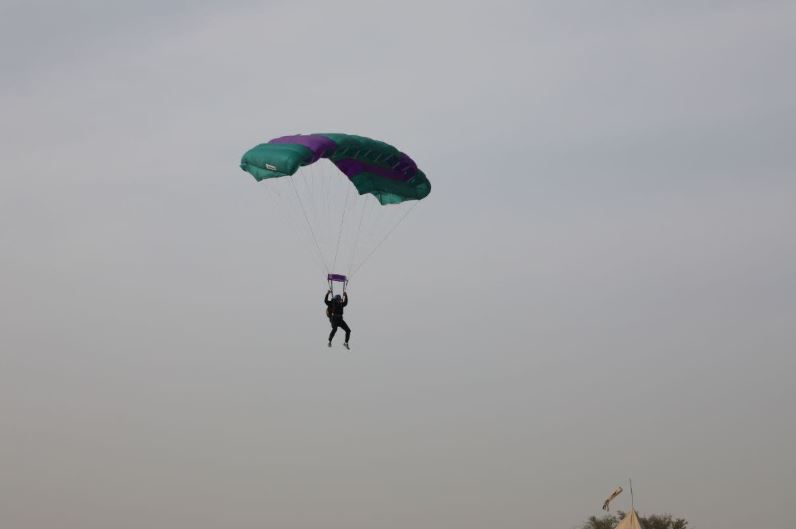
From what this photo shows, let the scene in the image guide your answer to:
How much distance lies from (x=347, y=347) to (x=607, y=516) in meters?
37.5

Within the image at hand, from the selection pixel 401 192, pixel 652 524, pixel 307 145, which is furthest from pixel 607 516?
pixel 307 145

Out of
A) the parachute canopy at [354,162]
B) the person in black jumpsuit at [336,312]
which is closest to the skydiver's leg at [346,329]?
the person in black jumpsuit at [336,312]

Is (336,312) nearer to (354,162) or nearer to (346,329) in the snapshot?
(346,329)

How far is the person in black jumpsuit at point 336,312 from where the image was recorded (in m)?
38.4

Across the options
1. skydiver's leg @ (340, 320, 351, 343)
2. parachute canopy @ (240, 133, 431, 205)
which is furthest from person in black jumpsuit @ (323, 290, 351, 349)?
parachute canopy @ (240, 133, 431, 205)

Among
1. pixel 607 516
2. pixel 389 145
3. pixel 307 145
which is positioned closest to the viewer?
pixel 307 145

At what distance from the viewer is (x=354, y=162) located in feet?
136

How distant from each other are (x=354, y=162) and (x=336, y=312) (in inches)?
224

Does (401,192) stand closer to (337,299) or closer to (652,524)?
(337,299)

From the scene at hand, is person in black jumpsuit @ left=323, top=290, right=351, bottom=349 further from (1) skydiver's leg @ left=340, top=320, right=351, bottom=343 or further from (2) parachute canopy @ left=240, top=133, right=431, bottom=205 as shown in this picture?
(2) parachute canopy @ left=240, top=133, right=431, bottom=205

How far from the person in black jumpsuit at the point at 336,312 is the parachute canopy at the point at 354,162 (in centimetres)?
431

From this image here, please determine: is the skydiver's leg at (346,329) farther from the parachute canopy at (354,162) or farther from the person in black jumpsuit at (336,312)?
the parachute canopy at (354,162)

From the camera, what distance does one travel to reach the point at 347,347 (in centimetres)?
3838

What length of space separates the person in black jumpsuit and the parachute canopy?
4.31 m
